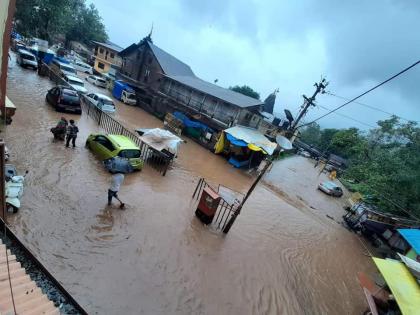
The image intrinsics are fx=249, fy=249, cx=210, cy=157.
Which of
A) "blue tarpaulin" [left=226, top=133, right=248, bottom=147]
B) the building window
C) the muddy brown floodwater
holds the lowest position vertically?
the muddy brown floodwater

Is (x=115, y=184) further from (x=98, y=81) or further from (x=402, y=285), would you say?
(x=98, y=81)

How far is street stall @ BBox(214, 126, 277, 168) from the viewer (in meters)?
21.7

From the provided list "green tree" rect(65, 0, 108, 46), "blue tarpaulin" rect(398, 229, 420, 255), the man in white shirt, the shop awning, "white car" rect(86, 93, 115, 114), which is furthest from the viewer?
"green tree" rect(65, 0, 108, 46)

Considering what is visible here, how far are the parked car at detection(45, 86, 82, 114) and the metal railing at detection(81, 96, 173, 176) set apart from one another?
3.69 feet

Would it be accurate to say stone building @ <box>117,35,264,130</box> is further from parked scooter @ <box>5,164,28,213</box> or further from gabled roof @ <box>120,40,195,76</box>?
parked scooter @ <box>5,164,28,213</box>

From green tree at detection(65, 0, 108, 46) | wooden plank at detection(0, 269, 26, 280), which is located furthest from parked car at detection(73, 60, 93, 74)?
wooden plank at detection(0, 269, 26, 280)

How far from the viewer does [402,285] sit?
309 inches

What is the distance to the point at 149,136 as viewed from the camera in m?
15.0

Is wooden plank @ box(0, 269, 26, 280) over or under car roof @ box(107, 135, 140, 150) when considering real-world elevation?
over

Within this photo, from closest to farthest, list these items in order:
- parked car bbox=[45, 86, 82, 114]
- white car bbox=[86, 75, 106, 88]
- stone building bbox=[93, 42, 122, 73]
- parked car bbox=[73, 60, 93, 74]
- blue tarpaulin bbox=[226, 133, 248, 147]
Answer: parked car bbox=[45, 86, 82, 114] → blue tarpaulin bbox=[226, 133, 248, 147] → white car bbox=[86, 75, 106, 88] → parked car bbox=[73, 60, 93, 74] → stone building bbox=[93, 42, 122, 73]

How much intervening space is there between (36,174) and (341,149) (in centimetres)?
6038

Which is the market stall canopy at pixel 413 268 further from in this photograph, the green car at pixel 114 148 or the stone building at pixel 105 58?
the stone building at pixel 105 58

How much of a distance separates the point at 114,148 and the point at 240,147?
12.8 m

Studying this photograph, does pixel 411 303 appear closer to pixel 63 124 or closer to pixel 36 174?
pixel 36 174
